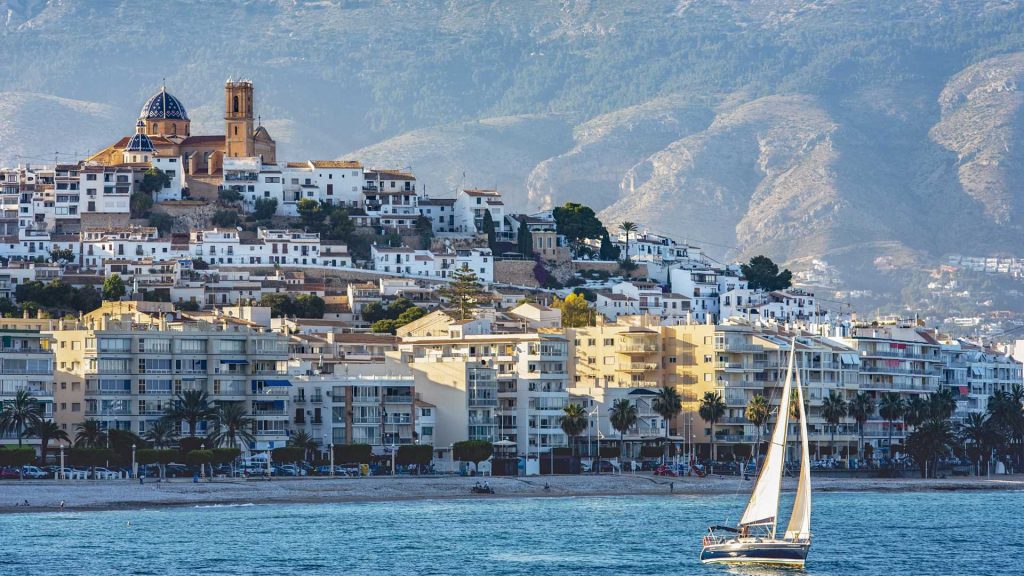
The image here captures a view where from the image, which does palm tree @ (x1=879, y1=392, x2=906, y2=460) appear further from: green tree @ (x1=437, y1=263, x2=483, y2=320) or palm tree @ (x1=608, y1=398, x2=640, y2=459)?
green tree @ (x1=437, y1=263, x2=483, y2=320)

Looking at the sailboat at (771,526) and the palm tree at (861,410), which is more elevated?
the palm tree at (861,410)

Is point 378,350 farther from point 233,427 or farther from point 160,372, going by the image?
point 233,427

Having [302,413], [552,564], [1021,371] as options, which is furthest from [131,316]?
[1021,371]

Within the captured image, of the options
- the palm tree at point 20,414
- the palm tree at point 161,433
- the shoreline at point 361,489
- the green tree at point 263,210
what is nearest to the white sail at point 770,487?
the shoreline at point 361,489

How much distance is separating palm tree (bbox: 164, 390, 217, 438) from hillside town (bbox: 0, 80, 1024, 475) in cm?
22

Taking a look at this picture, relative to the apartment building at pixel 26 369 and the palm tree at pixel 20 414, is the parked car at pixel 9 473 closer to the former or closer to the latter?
the palm tree at pixel 20 414

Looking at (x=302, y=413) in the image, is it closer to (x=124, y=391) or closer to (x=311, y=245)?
(x=124, y=391)

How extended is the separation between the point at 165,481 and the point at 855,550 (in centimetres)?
3595

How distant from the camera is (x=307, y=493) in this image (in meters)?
114

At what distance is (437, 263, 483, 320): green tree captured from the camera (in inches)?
6964

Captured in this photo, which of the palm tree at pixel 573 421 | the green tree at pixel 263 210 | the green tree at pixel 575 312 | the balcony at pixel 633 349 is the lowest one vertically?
the palm tree at pixel 573 421

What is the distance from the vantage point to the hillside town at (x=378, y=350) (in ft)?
402

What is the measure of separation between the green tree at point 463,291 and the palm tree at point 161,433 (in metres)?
54.1

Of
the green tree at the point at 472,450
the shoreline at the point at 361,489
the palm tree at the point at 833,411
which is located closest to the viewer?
the shoreline at the point at 361,489
